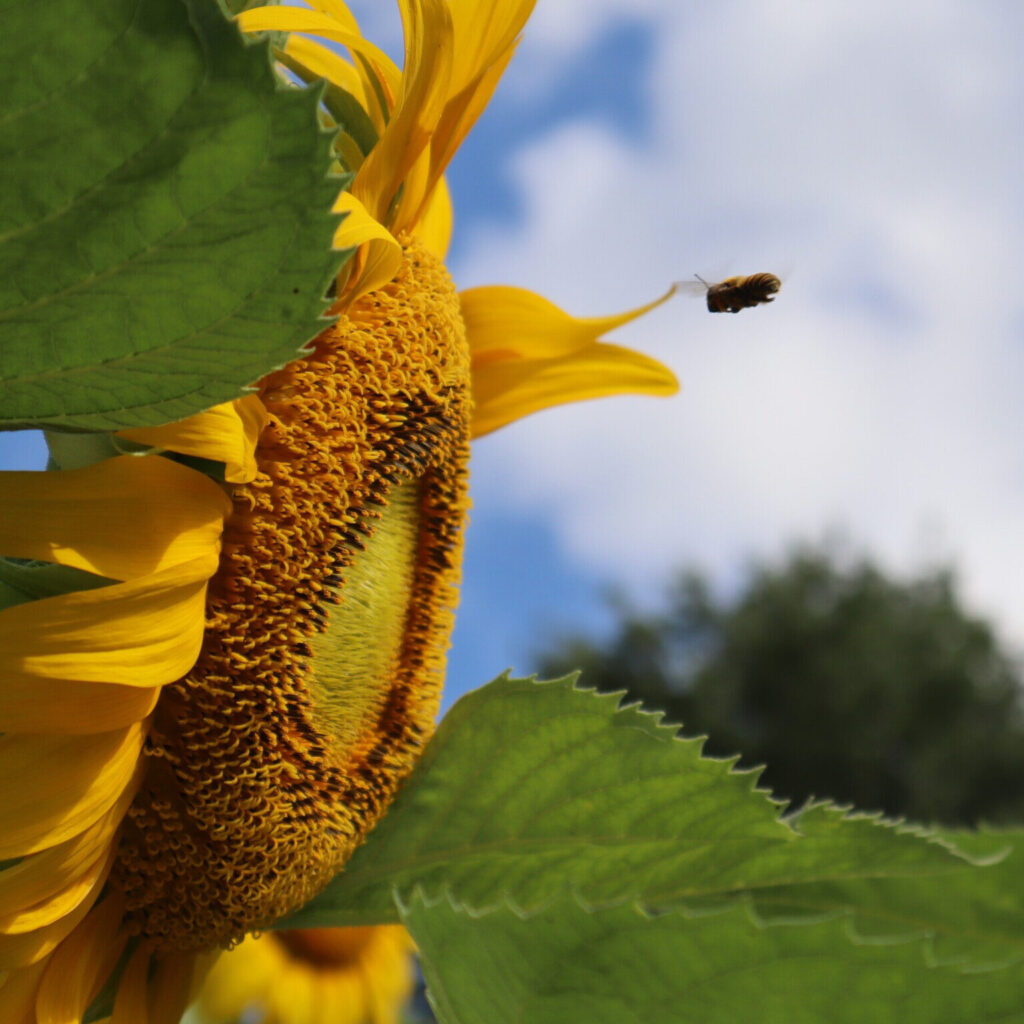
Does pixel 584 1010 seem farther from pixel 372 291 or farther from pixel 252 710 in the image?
pixel 372 291

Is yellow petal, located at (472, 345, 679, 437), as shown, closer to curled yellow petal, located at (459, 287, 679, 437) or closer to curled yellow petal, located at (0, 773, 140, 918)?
curled yellow petal, located at (459, 287, 679, 437)

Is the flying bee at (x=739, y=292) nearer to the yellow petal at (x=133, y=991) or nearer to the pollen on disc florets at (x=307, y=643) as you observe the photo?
the pollen on disc florets at (x=307, y=643)

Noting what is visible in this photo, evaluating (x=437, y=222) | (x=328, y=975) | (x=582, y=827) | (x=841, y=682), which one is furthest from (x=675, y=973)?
(x=841, y=682)

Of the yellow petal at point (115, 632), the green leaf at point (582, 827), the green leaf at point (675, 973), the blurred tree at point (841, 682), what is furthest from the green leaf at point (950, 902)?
the blurred tree at point (841, 682)

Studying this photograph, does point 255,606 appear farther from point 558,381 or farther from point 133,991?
point 558,381

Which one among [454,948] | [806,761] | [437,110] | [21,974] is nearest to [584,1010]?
[454,948]

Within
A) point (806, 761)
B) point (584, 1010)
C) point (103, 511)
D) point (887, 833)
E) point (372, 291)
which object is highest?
point (806, 761)

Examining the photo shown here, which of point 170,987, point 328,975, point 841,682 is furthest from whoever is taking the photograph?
point 841,682
